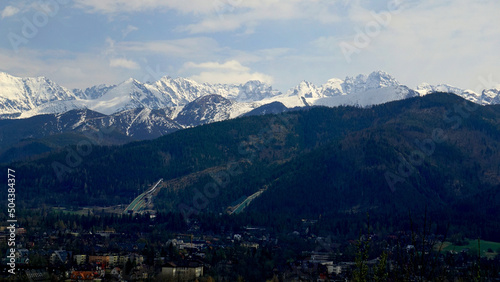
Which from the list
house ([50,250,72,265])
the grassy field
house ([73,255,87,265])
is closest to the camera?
house ([50,250,72,265])

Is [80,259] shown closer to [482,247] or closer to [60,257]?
[60,257]

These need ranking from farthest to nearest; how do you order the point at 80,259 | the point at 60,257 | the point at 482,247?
1. the point at 482,247
2. the point at 80,259
3. the point at 60,257

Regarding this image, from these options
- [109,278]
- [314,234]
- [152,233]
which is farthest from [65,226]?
[109,278]

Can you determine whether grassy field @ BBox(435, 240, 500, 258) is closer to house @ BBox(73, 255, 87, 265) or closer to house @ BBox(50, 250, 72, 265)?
house @ BBox(73, 255, 87, 265)

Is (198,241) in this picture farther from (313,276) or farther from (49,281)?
(49,281)

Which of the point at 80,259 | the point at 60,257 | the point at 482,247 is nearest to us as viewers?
the point at 60,257

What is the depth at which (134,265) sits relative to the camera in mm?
122062

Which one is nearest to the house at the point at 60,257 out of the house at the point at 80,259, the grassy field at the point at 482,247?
the house at the point at 80,259

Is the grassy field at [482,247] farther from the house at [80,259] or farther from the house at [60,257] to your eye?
the house at [60,257]

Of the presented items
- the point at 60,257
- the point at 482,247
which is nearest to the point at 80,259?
the point at 60,257

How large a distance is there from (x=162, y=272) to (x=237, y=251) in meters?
29.9

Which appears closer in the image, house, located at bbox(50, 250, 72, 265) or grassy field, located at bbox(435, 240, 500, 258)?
house, located at bbox(50, 250, 72, 265)

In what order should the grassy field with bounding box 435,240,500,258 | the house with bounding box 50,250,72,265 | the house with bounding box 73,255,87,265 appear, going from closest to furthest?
the house with bounding box 50,250,72,265 < the house with bounding box 73,255,87,265 < the grassy field with bounding box 435,240,500,258

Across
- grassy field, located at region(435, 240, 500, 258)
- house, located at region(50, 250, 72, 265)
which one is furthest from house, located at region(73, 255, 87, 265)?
grassy field, located at region(435, 240, 500, 258)
